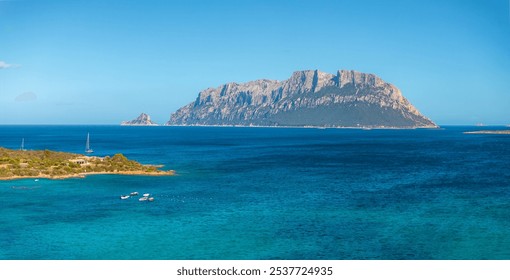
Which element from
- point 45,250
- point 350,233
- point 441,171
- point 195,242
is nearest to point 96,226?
point 45,250

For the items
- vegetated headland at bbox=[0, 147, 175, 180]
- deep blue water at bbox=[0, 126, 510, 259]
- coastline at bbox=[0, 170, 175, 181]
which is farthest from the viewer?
vegetated headland at bbox=[0, 147, 175, 180]

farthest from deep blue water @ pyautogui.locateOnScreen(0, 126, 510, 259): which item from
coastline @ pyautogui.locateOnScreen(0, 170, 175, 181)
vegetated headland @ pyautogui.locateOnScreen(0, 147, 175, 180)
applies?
vegetated headland @ pyautogui.locateOnScreen(0, 147, 175, 180)

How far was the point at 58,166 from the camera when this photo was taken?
10075 centimetres

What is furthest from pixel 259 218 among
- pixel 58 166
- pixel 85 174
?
pixel 58 166

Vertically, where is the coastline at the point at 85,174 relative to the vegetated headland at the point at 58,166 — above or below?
below

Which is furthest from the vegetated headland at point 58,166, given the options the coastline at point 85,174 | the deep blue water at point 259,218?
the deep blue water at point 259,218

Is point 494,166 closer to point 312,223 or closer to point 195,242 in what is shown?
point 312,223

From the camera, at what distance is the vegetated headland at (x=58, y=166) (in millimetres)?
94312

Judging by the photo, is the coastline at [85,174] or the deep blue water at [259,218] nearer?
the deep blue water at [259,218]

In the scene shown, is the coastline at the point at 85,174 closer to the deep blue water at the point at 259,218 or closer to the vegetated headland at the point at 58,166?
the vegetated headland at the point at 58,166

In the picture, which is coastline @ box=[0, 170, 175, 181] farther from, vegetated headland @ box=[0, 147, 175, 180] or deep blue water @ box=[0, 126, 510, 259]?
deep blue water @ box=[0, 126, 510, 259]

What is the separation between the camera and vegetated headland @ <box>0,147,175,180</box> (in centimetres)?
9431

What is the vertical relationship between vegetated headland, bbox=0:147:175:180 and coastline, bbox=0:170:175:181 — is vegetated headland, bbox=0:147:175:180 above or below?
above

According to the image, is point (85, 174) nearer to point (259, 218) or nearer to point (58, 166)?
point (58, 166)
